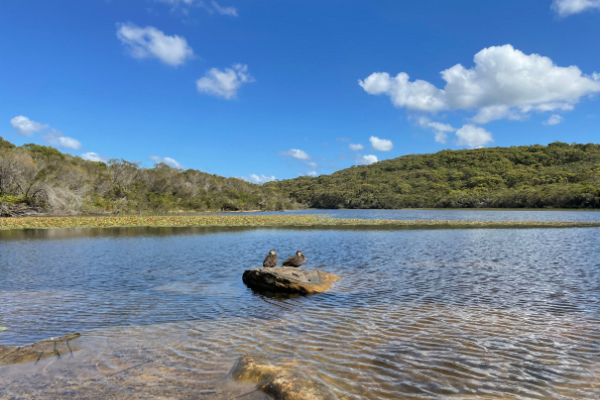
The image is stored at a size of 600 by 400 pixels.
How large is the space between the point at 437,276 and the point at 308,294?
5055mm

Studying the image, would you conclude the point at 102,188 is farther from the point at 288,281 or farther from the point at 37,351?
the point at 37,351

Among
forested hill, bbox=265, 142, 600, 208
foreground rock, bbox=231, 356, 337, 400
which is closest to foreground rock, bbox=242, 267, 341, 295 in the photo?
foreground rock, bbox=231, 356, 337, 400

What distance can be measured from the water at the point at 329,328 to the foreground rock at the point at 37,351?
17 centimetres

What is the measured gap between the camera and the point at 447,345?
6.00 m

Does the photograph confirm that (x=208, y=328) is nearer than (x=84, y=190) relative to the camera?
Yes

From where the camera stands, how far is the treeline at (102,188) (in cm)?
4928

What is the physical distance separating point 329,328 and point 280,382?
289 cm

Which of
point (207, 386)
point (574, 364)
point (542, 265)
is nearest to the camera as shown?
point (207, 386)

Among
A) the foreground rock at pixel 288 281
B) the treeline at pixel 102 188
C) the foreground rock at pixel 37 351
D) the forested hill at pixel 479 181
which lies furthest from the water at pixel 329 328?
the forested hill at pixel 479 181

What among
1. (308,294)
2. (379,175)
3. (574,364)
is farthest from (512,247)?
(379,175)

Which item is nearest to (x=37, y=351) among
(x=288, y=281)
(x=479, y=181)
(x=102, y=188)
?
(x=288, y=281)

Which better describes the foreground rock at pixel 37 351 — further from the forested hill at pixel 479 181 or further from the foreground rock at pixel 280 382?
the forested hill at pixel 479 181

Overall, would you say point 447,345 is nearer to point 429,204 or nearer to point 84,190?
point 84,190

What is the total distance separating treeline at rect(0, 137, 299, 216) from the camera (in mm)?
49281
